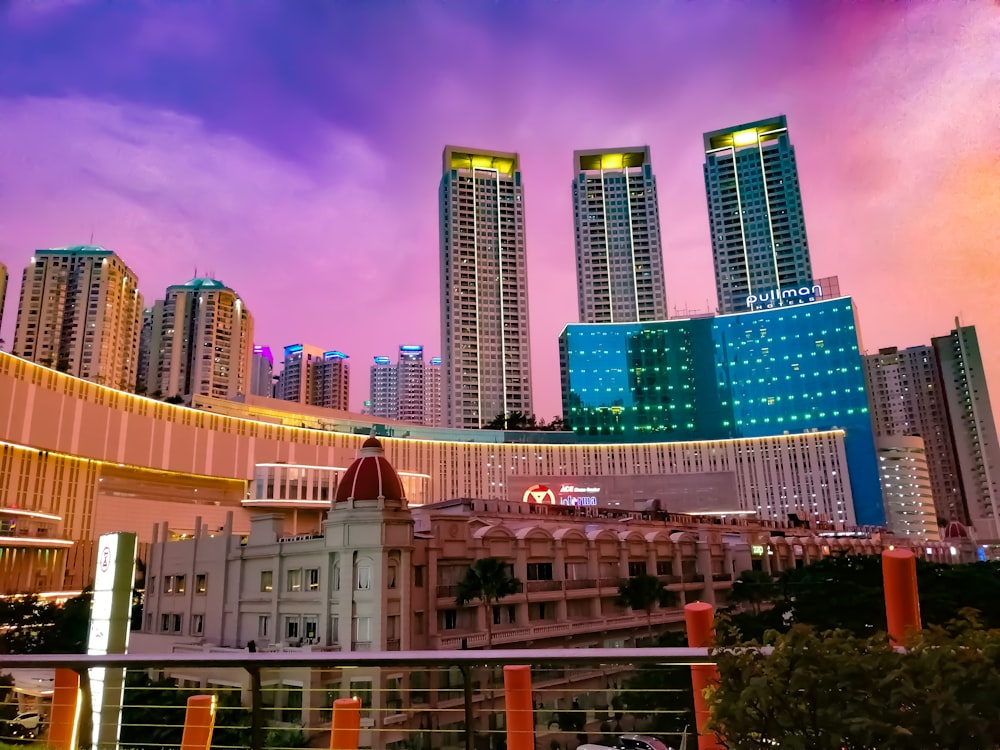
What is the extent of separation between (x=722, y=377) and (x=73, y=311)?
119 metres

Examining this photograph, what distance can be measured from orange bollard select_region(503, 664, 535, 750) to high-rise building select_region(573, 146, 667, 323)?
148991 mm

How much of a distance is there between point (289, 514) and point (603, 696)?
60.3 meters

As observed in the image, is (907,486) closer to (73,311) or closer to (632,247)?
(632,247)

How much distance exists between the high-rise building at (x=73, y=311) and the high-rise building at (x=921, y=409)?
169932mm

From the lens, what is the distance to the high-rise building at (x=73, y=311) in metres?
117

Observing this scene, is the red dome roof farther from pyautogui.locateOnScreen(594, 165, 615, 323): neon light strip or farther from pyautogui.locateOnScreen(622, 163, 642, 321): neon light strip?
pyautogui.locateOnScreen(622, 163, 642, 321): neon light strip

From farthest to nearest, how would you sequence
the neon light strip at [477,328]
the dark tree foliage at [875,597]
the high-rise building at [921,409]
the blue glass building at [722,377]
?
1. the high-rise building at [921,409]
2. the neon light strip at [477,328]
3. the blue glass building at [722,377]
4. the dark tree foliage at [875,597]

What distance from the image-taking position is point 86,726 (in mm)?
5379

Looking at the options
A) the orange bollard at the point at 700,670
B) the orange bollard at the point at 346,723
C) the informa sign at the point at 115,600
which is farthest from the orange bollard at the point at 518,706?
the informa sign at the point at 115,600

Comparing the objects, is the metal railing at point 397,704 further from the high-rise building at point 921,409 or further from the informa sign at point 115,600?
the high-rise building at point 921,409

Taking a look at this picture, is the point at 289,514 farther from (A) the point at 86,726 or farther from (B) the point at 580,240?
(B) the point at 580,240

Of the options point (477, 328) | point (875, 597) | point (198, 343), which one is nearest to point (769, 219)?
point (477, 328)

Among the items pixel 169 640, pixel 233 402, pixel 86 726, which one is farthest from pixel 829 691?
pixel 233 402

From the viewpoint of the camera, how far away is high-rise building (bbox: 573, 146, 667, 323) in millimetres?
152625
